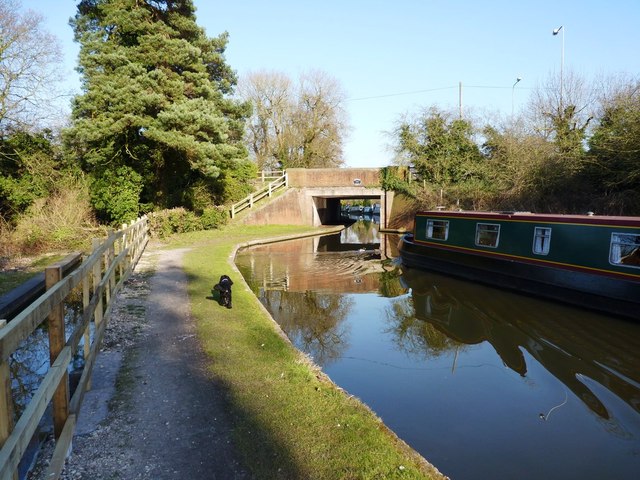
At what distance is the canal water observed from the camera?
12.5ft

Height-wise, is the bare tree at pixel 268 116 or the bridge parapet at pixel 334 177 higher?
the bare tree at pixel 268 116

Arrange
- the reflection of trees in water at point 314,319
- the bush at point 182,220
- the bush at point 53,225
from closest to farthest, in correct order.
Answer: the reflection of trees in water at point 314,319 → the bush at point 53,225 → the bush at point 182,220

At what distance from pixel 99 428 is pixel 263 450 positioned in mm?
1277

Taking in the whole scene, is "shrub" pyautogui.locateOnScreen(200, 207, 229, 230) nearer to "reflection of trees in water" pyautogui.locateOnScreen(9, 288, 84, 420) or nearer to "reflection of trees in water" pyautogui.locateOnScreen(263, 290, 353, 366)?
"reflection of trees in water" pyautogui.locateOnScreen(263, 290, 353, 366)

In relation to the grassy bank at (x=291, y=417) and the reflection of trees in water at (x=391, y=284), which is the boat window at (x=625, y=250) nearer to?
the reflection of trees in water at (x=391, y=284)

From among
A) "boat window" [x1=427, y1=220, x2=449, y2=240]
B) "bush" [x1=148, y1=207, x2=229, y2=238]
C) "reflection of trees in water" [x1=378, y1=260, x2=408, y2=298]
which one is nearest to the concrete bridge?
"bush" [x1=148, y1=207, x2=229, y2=238]

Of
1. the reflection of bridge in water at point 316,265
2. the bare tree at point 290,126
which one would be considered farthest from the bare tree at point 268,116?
the reflection of bridge in water at point 316,265

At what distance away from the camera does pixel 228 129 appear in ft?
59.2

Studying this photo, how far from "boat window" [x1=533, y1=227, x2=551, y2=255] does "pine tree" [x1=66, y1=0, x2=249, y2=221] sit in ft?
37.5

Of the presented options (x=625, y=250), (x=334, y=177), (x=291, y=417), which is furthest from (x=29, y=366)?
(x=334, y=177)

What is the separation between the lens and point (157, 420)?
3.50m

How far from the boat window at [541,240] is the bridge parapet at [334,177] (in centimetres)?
1699

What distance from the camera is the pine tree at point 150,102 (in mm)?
15523

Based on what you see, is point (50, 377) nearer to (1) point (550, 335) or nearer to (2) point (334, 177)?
(1) point (550, 335)
